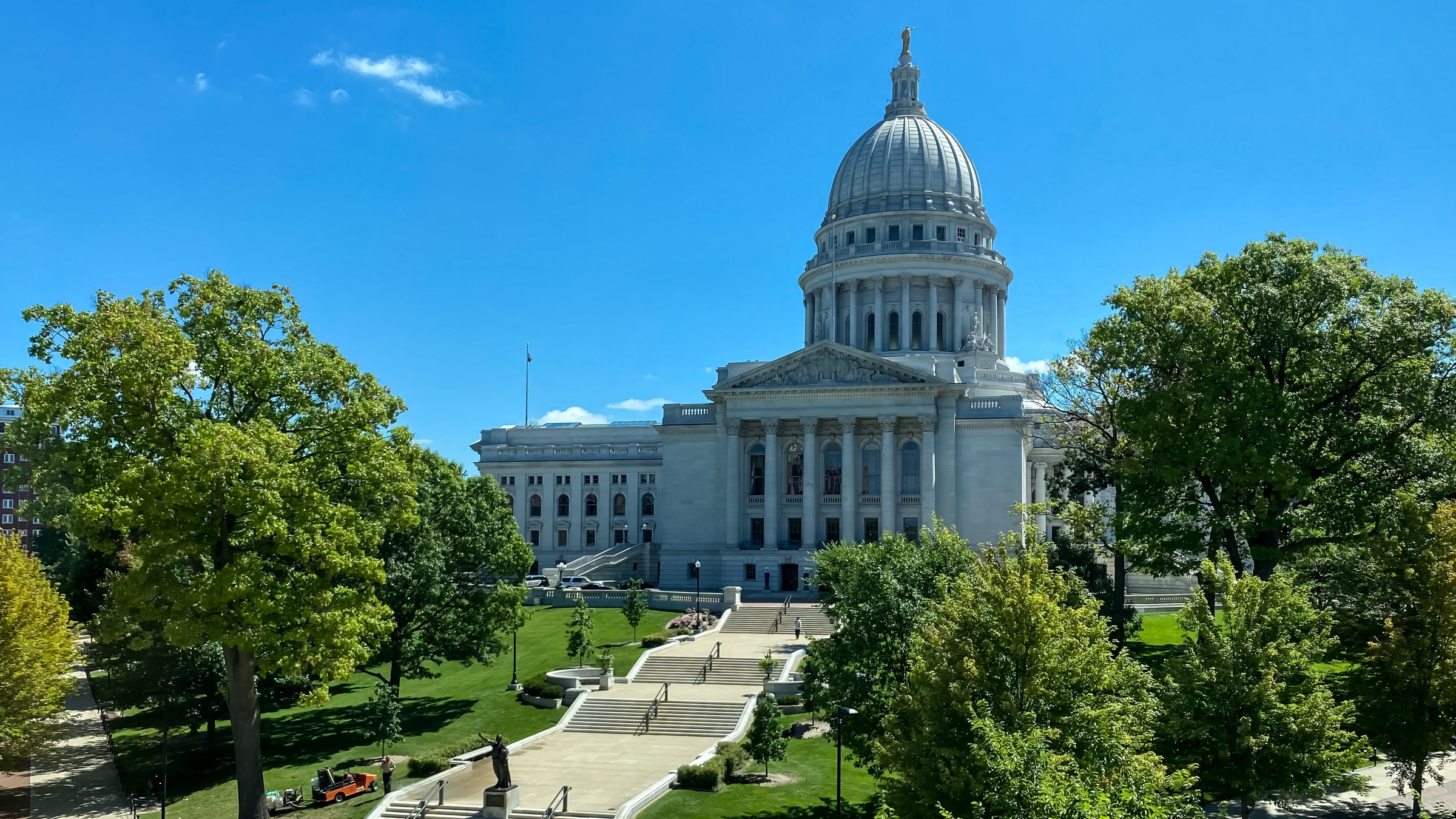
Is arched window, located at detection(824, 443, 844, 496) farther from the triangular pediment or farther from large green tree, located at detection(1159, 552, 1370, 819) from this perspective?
large green tree, located at detection(1159, 552, 1370, 819)

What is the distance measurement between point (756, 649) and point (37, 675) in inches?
1184

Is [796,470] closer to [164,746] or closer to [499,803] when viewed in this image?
[499,803]

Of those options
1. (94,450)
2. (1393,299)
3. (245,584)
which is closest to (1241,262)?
(1393,299)

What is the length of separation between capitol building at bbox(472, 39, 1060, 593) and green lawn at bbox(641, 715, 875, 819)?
121 ft

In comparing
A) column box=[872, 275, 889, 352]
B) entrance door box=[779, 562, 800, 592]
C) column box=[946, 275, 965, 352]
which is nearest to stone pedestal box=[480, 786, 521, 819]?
entrance door box=[779, 562, 800, 592]

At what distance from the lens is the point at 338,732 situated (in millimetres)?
43250

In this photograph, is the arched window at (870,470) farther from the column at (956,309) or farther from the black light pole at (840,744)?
the black light pole at (840,744)

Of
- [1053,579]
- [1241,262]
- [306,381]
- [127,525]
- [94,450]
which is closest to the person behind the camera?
[1053,579]

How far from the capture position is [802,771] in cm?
3531

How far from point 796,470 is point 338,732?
40.9 metres

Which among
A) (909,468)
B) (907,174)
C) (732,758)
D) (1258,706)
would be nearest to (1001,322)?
(907,174)

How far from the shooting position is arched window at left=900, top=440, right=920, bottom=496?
2945 inches

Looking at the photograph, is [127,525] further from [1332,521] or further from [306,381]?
[1332,521]

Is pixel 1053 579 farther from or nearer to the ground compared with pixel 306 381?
nearer to the ground
